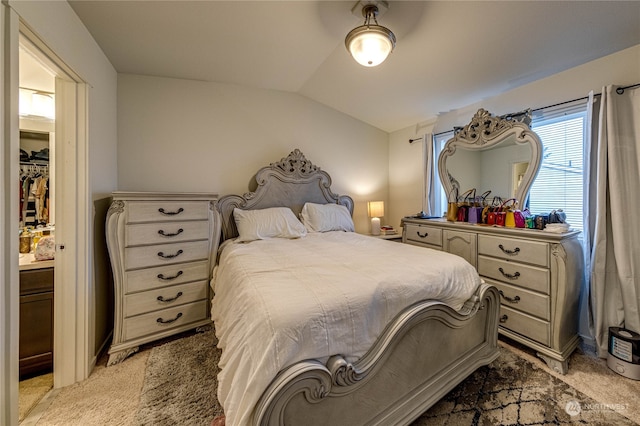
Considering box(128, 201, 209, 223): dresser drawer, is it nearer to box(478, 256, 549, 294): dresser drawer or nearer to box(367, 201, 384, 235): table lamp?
box(367, 201, 384, 235): table lamp

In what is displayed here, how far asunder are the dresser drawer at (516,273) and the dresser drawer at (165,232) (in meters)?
2.44

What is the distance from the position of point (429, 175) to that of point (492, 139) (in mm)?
782

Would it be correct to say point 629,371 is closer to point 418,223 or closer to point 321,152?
point 418,223

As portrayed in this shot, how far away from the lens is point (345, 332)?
105 centimetres

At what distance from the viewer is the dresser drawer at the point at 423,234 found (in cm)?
264

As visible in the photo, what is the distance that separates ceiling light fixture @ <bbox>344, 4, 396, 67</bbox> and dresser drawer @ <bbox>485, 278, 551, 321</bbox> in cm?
203

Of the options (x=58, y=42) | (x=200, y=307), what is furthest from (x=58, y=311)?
(x=58, y=42)

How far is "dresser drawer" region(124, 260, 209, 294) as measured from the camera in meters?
1.89

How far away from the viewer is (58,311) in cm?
158

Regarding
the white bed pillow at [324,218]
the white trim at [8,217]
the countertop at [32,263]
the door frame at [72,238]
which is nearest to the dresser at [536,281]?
the white bed pillow at [324,218]

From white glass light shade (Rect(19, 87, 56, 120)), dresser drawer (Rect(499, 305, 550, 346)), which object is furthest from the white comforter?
white glass light shade (Rect(19, 87, 56, 120))

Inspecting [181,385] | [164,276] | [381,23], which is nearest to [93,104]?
[164,276]

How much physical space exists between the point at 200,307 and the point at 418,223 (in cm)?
235

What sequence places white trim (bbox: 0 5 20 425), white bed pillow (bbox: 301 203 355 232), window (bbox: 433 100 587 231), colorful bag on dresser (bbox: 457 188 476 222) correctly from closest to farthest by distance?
white trim (bbox: 0 5 20 425) → window (bbox: 433 100 587 231) → colorful bag on dresser (bbox: 457 188 476 222) → white bed pillow (bbox: 301 203 355 232)
